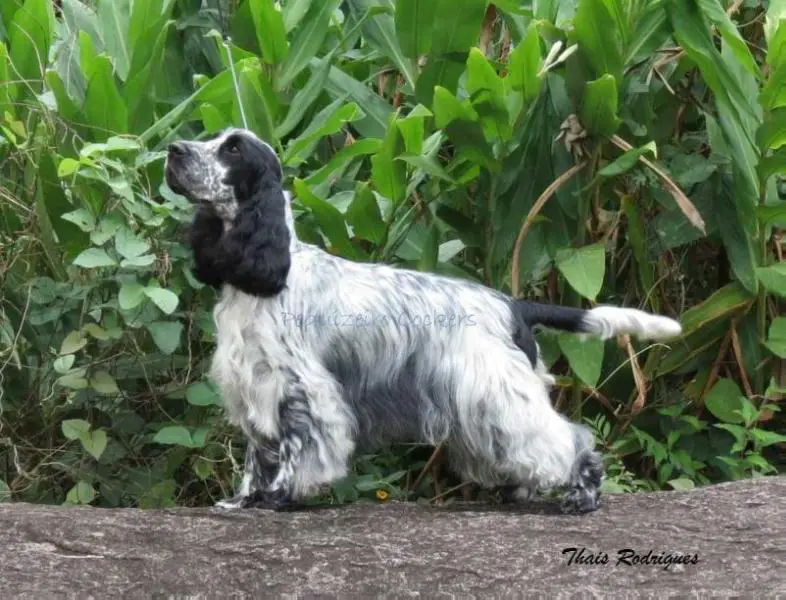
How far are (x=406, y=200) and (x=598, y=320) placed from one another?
1.27 meters

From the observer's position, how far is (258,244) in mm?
3852

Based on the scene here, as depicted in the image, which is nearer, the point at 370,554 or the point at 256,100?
the point at 370,554

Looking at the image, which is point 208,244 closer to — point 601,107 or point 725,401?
point 601,107

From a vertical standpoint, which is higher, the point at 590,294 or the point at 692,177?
the point at 692,177

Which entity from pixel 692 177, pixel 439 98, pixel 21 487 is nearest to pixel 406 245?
pixel 439 98

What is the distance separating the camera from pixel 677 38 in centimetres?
514

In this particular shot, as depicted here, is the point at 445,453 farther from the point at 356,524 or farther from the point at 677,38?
the point at 677,38

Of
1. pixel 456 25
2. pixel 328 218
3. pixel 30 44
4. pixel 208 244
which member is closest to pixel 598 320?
pixel 328 218

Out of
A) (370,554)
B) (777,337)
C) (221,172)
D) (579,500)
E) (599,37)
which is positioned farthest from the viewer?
(777,337)

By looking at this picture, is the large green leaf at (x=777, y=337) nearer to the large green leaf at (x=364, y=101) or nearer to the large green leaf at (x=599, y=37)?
the large green leaf at (x=599, y=37)

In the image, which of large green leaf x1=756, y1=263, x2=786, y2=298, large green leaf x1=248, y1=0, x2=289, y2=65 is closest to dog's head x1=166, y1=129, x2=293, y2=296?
large green leaf x1=248, y1=0, x2=289, y2=65

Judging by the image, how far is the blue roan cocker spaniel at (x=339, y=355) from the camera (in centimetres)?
388

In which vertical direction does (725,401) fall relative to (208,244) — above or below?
below

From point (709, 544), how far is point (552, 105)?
210cm
